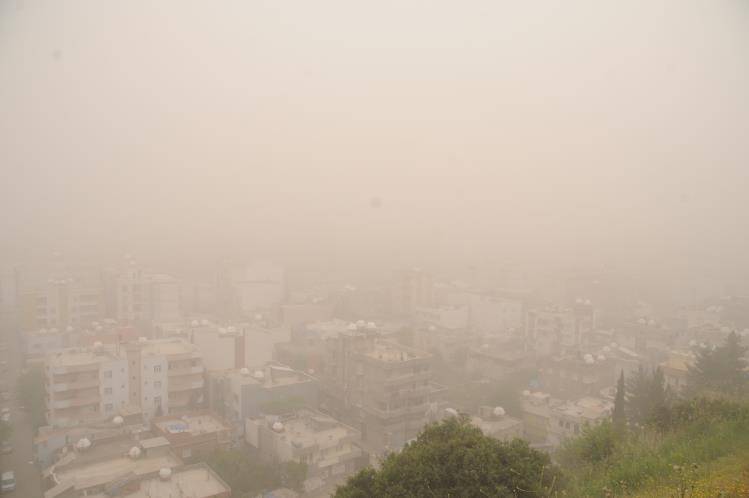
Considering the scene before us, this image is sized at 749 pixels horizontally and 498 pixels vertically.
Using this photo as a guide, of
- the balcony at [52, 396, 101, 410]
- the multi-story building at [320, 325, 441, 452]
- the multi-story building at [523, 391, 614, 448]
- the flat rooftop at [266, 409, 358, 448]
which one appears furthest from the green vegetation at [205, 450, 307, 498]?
the multi-story building at [523, 391, 614, 448]

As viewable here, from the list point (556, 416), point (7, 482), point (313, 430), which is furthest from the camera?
point (556, 416)

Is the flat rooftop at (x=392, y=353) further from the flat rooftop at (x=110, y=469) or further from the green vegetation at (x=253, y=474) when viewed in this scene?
the flat rooftop at (x=110, y=469)

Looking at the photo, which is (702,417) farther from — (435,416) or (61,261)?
(61,261)

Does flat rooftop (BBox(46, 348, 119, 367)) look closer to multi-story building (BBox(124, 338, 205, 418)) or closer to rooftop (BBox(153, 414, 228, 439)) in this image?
multi-story building (BBox(124, 338, 205, 418))

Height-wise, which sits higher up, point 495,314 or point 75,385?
point 75,385

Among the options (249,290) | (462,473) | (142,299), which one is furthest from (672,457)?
(249,290)

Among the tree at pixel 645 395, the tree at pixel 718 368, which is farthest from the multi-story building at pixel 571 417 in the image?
the tree at pixel 718 368

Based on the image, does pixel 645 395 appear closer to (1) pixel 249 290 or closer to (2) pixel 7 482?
(2) pixel 7 482

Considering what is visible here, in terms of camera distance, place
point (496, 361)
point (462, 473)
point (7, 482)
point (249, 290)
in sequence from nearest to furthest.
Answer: point (462, 473) → point (7, 482) → point (496, 361) → point (249, 290)

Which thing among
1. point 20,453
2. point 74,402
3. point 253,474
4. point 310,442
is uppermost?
point 74,402
